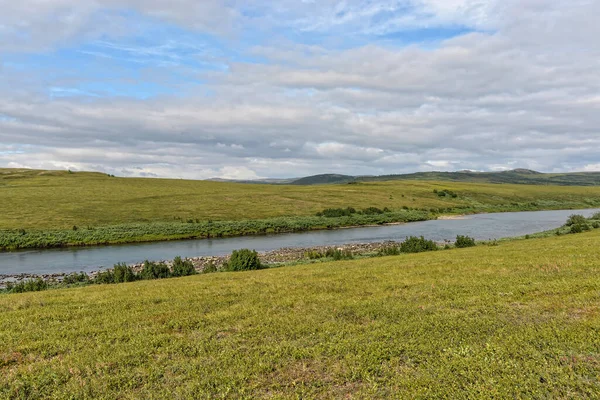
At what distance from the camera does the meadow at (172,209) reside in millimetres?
56281

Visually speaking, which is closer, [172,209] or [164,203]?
[172,209]

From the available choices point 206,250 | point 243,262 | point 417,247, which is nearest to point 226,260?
point 206,250

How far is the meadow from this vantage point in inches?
2216

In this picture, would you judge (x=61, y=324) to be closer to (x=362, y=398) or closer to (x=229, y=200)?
→ (x=362, y=398)

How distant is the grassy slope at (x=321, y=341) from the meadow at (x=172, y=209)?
4507 centimetres

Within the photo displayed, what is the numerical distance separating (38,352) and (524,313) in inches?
481

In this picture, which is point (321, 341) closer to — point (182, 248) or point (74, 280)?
point (74, 280)

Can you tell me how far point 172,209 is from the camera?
77000 mm

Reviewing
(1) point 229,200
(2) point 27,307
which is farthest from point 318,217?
(2) point 27,307

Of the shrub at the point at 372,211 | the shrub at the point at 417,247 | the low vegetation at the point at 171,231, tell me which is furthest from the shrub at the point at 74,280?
the shrub at the point at 372,211

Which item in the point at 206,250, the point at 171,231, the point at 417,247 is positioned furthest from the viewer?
the point at 171,231

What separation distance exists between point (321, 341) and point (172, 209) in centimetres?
7279

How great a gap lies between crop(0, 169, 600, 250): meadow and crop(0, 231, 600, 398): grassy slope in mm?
45075

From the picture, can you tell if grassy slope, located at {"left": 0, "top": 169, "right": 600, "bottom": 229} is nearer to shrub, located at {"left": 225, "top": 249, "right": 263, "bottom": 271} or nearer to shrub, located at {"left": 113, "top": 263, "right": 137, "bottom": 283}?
shrub, located at {"left": 113, "top": 263, "right": 137, "bottom": 283}
